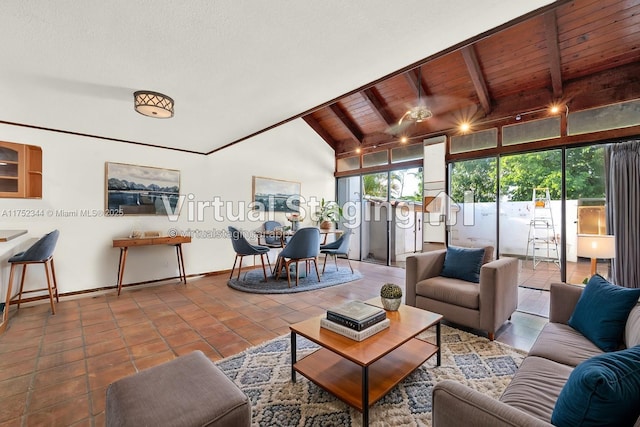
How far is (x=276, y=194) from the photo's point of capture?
608 cm

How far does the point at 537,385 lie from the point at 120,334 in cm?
327

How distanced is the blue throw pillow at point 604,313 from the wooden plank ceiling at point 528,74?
2.07 metres

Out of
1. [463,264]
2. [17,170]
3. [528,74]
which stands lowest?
[463,264]

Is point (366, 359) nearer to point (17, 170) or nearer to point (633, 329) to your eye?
point (633, 329)

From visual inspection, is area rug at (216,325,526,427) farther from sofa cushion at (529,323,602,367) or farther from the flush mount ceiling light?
the flush mount ceiling light

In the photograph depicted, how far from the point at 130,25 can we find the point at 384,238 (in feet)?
18.9

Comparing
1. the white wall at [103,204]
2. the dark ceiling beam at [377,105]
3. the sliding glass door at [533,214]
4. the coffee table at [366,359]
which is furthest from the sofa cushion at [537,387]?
the dark ceiling beam at [377,105]

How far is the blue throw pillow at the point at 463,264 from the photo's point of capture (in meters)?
2.92

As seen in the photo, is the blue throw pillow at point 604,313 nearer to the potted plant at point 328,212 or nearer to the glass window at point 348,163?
the potted plant at point 328,212

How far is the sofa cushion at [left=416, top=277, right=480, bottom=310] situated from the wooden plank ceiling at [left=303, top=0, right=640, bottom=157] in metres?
2.04

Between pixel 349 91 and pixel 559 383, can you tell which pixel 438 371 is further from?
pixel 349 91

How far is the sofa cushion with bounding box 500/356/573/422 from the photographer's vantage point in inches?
42.7

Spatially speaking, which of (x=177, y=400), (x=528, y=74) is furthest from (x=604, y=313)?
(x=528, y=74)

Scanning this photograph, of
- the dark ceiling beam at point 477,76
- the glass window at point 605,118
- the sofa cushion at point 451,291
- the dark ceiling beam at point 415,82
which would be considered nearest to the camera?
the sofa cushion at point 451,291
